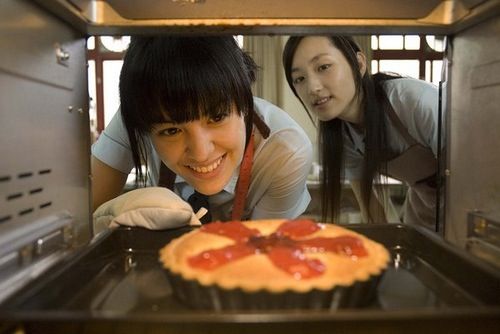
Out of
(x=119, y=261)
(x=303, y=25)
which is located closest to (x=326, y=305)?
(x=119, y=261)

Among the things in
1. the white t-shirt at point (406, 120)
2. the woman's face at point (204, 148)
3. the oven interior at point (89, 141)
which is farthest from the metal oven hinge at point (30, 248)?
the white t-shirt at point (406, 120)

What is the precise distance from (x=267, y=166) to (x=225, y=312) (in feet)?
3.33

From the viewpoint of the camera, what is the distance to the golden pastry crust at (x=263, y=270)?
0.75 metres

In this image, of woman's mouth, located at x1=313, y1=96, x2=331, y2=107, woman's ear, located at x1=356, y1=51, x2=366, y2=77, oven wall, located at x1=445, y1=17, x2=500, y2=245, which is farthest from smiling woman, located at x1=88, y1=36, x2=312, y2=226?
oven wall, located at x1=445, y1=17, x2=500, y2=245

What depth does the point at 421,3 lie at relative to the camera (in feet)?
3.71

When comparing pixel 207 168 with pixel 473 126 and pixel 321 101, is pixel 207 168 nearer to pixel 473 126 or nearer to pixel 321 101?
pixel 321 101

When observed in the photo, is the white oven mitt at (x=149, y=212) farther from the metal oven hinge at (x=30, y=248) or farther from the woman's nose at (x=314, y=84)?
the woman's nose at (x=314, y=84)

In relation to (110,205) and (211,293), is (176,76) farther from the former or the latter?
(211,293)

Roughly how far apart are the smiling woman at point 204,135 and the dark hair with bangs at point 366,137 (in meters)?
0.08

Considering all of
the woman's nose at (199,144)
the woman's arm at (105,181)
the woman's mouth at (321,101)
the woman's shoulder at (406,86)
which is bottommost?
the woman's arm at (105,181)

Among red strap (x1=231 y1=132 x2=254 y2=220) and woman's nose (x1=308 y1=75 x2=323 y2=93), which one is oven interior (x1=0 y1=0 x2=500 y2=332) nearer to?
woman's nose (x1=308 y1=75 x2=323 y2=93)

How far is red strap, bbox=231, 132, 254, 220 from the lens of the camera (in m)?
1.60

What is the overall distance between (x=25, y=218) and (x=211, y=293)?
1.46 feet

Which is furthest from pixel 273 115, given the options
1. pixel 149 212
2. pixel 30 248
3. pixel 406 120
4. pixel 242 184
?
pixel 30 248
